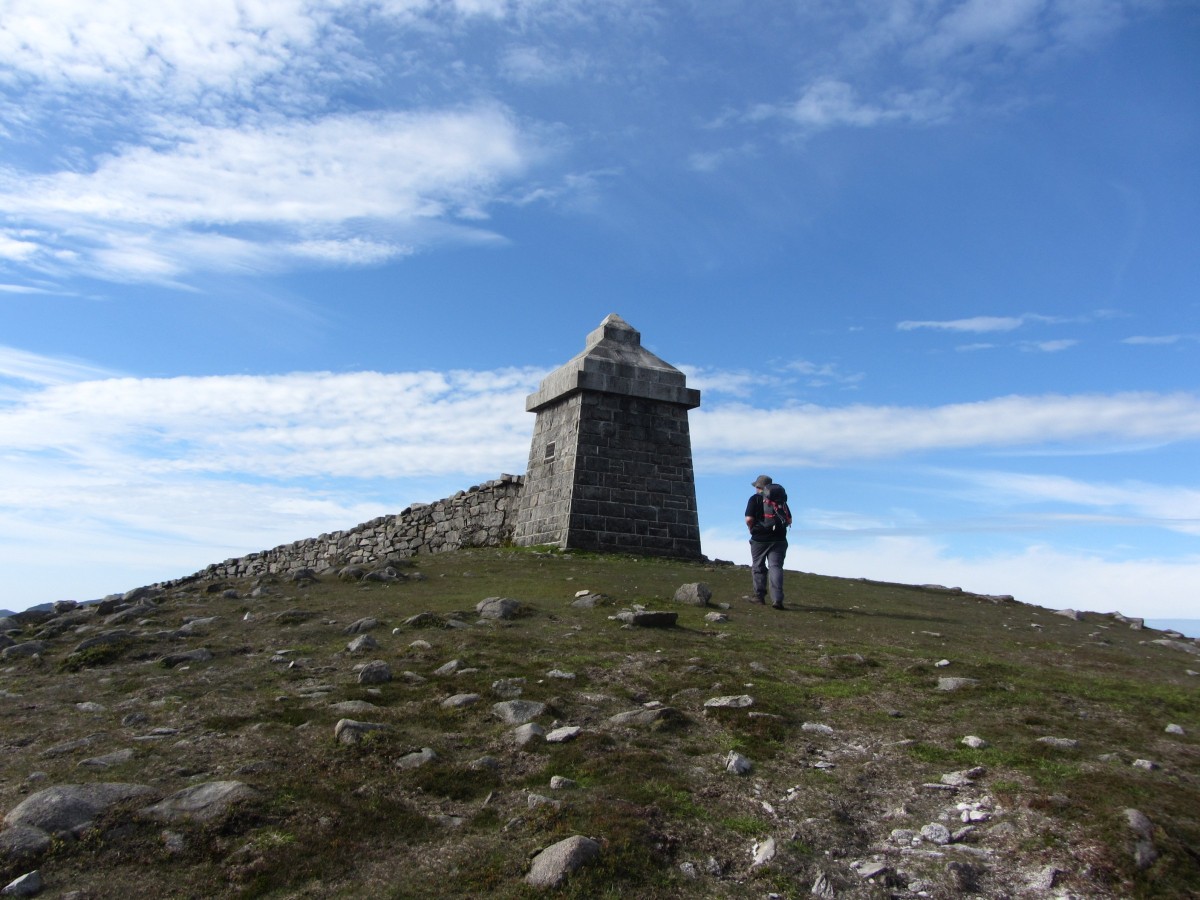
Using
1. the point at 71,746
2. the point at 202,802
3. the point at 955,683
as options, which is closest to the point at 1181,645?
the point at 955,683

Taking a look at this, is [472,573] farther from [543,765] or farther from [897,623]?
[543,765]

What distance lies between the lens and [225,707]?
7672mm

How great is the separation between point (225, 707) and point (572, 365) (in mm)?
16484


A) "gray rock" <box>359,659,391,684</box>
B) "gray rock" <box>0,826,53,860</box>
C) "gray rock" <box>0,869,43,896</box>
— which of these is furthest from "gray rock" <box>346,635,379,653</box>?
"gray rock" <box>0,869,43,896</box>

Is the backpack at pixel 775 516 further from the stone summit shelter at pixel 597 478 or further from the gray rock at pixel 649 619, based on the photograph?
the stone summit shelter at pixel 597 478

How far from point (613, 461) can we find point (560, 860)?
1769 centimetres

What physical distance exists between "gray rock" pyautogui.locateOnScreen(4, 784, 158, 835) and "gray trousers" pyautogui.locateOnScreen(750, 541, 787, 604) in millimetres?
10608

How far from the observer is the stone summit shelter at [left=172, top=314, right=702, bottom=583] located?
22.0 metres

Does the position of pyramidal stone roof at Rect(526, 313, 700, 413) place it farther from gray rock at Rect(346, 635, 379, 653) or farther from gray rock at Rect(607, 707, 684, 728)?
gray rock at Rect(607, 707, 684, 728)

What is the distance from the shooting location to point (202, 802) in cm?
554

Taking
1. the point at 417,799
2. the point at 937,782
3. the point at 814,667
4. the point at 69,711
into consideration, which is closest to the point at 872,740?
the point at 937,782

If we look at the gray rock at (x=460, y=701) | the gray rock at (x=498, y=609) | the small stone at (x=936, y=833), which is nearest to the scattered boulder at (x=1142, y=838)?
the small stone at (x=936, y=833)

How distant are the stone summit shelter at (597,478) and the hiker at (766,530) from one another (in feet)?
22.7

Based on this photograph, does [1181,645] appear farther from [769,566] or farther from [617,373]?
[617,373]
